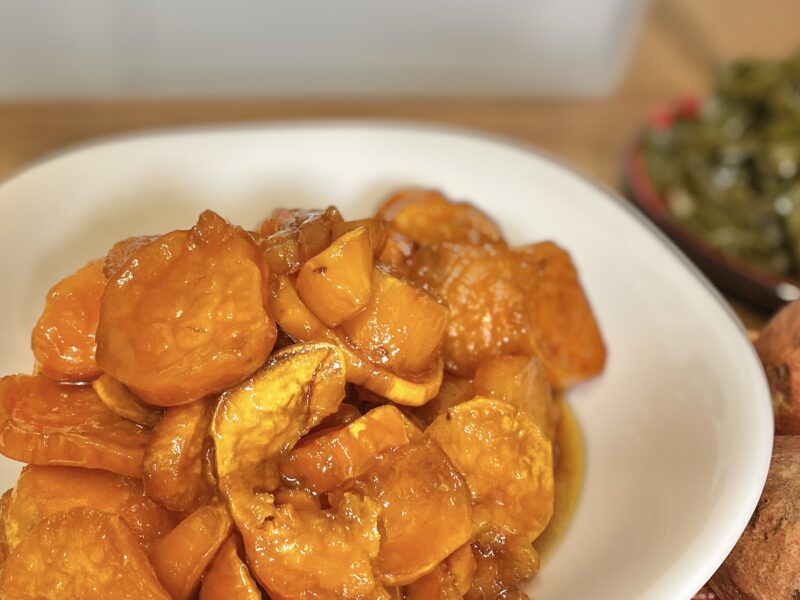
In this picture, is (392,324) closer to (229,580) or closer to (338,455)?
(338,455)

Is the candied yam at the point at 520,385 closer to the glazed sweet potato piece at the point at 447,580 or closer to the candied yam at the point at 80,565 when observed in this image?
the glazed sweet potato piece at the point at 447,580

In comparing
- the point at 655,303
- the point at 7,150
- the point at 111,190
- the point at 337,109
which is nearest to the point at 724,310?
the point at 655,303

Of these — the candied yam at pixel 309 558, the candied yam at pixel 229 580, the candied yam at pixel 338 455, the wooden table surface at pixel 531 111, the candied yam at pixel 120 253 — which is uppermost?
the candied yam at pixel 120 253

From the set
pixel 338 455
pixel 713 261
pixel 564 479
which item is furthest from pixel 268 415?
pixel 713 261

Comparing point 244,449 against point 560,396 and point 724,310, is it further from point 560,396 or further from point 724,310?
point 724,310

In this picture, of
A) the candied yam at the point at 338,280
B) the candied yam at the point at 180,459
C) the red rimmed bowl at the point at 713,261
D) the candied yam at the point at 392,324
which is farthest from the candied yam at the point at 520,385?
the red rimmed bowl at the point at 713,261
